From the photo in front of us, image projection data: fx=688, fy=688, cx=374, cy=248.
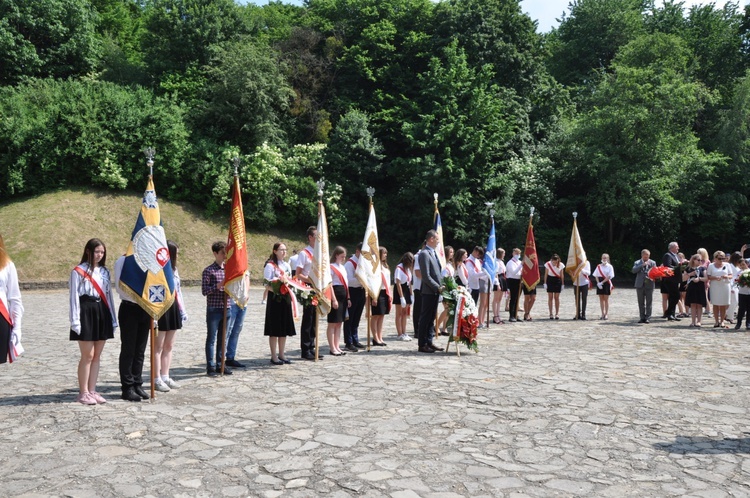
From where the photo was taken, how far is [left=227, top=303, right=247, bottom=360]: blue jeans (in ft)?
36.6

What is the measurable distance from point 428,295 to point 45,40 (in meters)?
40.2

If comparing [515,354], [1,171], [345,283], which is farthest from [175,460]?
[1,171]

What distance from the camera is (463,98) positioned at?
127 feet

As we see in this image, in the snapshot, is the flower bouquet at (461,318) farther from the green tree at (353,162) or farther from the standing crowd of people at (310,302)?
the green tree at (353,162)

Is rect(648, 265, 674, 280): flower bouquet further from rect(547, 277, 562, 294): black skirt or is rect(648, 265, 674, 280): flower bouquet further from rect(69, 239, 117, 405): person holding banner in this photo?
rect(69, 239, 117, 405): person holding banner

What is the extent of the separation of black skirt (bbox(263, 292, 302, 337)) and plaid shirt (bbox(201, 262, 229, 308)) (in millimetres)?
852

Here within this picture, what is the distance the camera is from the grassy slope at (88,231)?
30516 millimetres

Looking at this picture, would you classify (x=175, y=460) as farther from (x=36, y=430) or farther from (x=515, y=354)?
(x=515, y=354)

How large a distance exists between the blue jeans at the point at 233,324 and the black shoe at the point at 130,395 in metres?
2.37

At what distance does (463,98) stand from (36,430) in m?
34.2

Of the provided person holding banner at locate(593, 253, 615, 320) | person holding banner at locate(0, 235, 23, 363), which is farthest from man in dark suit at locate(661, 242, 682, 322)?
person holding banner at locate(0, 235, 23, 363)

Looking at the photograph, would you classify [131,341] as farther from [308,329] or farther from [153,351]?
[308,329]

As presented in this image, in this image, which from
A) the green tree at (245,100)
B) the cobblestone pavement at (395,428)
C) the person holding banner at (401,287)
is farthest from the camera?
the green tree at (245,100)

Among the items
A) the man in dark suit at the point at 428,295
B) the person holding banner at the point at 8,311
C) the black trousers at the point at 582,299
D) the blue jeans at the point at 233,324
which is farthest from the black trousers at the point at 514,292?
the person holding banner at the point at 8,311
